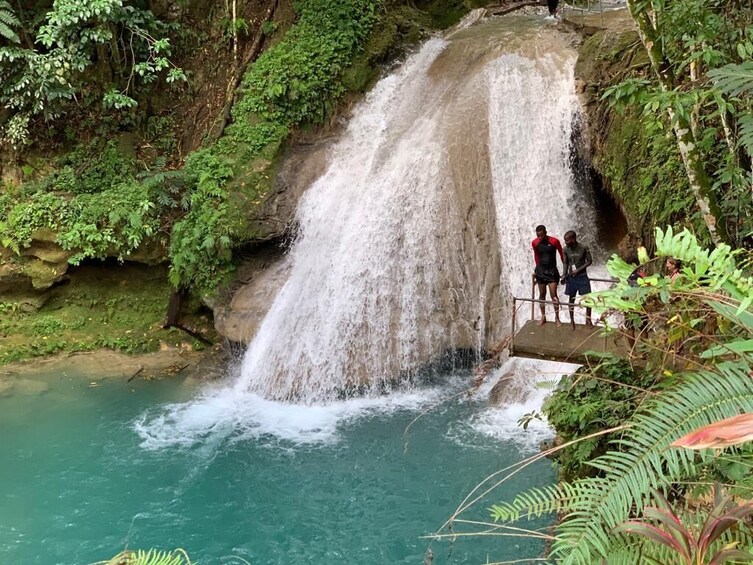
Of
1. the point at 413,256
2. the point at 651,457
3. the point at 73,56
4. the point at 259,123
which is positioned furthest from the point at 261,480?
the point at 73,56

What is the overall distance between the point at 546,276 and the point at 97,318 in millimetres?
8045

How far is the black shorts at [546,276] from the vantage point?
739 centimetres

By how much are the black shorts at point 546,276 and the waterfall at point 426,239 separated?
5.88ft

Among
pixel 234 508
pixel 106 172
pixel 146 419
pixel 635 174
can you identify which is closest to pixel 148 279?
pixel 106 172

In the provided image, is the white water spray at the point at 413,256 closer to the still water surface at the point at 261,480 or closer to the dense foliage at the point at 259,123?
the still water surface at the point at 261,480

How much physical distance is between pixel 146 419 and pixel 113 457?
35.7 inches

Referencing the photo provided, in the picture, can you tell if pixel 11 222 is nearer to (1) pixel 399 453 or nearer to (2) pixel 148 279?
(2) pixel 148 279

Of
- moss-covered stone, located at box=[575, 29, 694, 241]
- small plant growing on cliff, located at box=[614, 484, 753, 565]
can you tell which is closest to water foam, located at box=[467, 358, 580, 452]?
moss-covered stone, located at box=[575, 29, 694, 241]

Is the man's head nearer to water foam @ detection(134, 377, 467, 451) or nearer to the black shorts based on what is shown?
the black shorts

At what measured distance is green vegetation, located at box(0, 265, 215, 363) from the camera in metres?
11.1

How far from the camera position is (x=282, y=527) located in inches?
267

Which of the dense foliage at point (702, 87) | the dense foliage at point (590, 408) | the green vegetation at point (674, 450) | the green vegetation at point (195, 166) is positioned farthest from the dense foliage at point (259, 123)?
the green vegetation at point (674, 450)

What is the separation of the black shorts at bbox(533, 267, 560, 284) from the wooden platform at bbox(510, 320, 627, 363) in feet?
2.65

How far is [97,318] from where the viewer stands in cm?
1157
